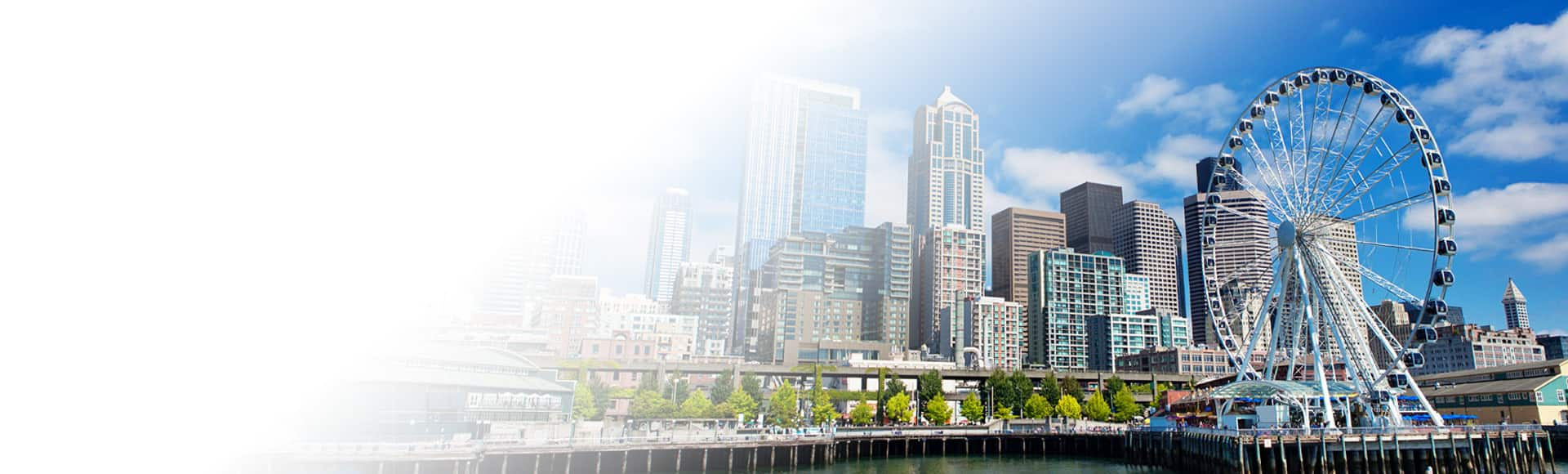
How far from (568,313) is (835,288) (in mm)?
52524

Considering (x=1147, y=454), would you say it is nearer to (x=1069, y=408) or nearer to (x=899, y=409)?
(x=1069, y=408)

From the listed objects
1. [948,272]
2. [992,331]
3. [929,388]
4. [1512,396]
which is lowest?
[929,388]

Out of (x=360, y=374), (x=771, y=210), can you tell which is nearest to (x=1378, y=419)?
(x=360, y=374)

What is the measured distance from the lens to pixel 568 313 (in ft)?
442

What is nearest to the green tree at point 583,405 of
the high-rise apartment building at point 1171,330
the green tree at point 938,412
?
the green tree at point 938,412

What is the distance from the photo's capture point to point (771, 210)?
190 meters

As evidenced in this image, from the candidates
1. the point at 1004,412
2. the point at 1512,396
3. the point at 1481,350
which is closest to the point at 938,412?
the point at 1004,412

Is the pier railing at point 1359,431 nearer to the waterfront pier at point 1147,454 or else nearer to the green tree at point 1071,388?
the waterfront pier at point 1147,454

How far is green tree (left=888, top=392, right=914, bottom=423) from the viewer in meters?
79.3

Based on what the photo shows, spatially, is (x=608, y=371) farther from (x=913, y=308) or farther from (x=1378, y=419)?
(x=913, y=308)

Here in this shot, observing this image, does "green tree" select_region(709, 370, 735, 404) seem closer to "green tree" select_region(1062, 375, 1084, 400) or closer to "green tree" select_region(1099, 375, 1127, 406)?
"green tree" select_region(1062, 375, 1084, 400)

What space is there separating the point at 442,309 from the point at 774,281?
76954mm

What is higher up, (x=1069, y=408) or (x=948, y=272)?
(x=948, y=272)

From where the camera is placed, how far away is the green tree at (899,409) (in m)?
79.3
